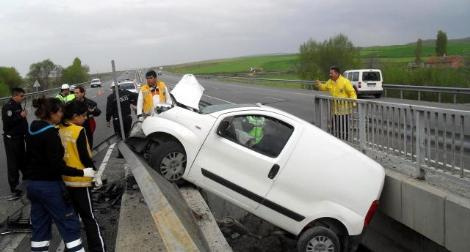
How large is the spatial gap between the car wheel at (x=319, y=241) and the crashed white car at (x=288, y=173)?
0.01m

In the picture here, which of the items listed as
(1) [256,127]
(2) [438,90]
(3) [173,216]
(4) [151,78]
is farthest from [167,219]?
(2) [438,90]

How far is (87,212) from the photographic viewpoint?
5262 mm

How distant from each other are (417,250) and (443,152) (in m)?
1.54

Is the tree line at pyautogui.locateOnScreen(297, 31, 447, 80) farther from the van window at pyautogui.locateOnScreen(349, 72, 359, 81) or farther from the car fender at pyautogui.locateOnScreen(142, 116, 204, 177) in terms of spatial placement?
the car fender at pyautogui.locateOnScreen(142, 116, 204, 177)

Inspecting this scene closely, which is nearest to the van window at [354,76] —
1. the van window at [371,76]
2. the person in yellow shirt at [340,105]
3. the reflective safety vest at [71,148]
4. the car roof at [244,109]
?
the van window at [371,76]

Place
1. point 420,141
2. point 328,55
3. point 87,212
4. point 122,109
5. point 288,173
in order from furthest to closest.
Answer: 1. point 328,55
2. point 122,109
3. point 288,173
4. point 420,141
5. point 87,212

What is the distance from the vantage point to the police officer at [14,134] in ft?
28.5

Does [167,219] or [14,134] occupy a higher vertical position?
[14,134]

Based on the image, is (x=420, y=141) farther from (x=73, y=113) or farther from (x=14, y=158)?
(x=14, y=158)

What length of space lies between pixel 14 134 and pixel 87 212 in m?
4.20

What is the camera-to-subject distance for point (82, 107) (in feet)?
18.1

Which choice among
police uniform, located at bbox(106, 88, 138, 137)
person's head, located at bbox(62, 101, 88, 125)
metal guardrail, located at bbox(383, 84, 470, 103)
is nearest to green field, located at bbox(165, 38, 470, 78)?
metal guardrail, located at bbox(383, 84, 470, 103)

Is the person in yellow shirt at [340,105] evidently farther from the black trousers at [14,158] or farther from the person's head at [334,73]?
the black trousers at [14,158]

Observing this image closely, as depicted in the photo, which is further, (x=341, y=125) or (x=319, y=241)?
(x=341, y=125)
